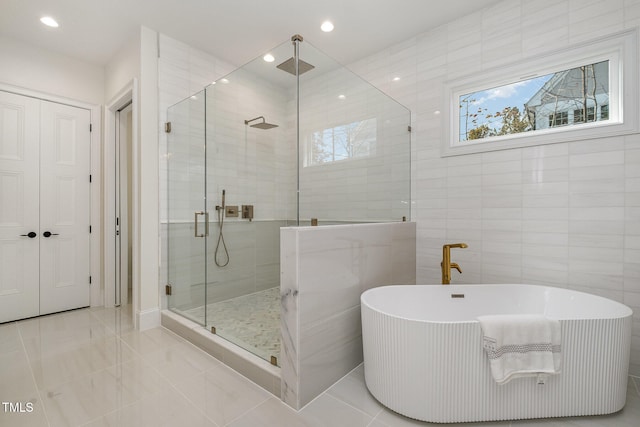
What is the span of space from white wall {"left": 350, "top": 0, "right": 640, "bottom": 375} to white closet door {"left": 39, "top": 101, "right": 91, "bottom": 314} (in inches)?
134

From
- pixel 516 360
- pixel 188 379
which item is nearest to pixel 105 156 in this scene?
pixel 188 379

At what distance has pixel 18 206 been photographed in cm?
289

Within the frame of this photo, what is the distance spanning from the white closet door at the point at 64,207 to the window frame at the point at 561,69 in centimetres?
379

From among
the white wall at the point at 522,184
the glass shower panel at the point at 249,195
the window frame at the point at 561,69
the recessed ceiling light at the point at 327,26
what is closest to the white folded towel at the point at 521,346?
the white wall at the point at 522,184

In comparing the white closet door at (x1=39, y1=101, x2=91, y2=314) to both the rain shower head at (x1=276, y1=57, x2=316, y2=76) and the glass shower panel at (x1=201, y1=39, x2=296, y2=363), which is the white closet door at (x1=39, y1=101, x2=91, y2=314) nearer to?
the glass shower panel at (x1=201, y1=39, x2=296, y2=363)

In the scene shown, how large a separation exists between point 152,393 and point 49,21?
3144 mm

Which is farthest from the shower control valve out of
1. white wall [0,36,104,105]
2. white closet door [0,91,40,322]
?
white wall [0,36,104,105]

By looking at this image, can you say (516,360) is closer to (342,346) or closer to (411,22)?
(342,346)

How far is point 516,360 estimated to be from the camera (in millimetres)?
1431

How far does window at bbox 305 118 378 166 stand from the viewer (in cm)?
196

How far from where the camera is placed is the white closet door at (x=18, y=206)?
281cm

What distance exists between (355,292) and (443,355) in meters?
0.67

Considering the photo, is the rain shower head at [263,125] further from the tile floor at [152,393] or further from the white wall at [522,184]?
the tile floor at [152,393]

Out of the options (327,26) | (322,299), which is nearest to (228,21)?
Result: (327,26)
